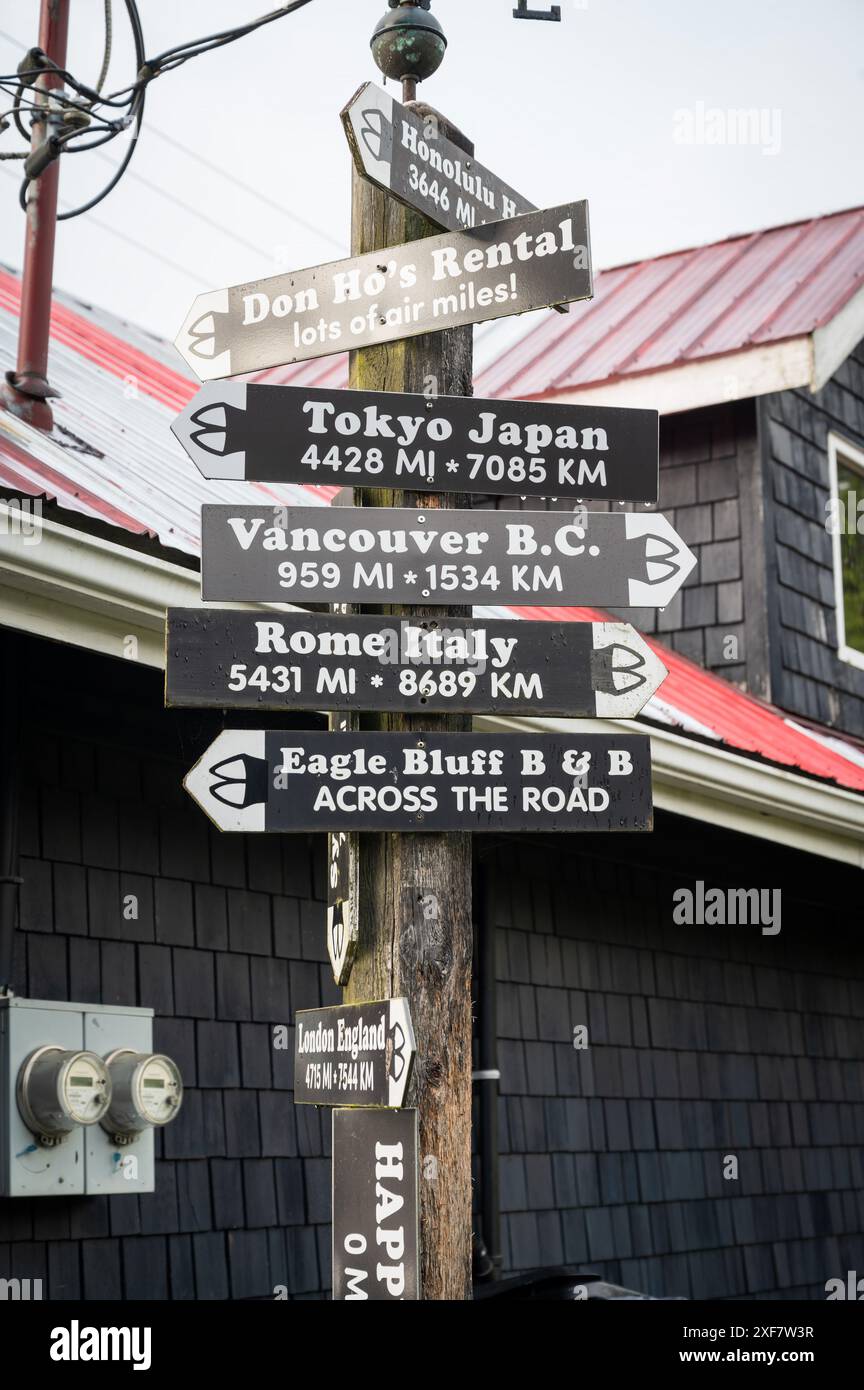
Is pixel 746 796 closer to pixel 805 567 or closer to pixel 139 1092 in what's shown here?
pixel 139 1092

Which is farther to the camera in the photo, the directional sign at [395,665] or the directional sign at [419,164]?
the directional sign at [419,164]

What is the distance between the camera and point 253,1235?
621 cm

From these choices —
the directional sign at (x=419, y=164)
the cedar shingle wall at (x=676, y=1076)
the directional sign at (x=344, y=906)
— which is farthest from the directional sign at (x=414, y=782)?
the cedar shingle wall at (x=676, y=1076)

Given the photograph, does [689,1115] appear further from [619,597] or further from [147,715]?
[619,597]

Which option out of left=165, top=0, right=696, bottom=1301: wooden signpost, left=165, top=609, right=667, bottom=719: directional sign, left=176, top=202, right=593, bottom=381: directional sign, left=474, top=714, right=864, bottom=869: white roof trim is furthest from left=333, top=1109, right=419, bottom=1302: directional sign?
left=474, top=714, right=864, bottom=869: white roof trim

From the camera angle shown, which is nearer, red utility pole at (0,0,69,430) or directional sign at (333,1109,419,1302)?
directional sign at (333,1109,419,1302)

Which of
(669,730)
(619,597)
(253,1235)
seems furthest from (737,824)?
(619,597)

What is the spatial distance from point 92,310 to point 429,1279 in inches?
388

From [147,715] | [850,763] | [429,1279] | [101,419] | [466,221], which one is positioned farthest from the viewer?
[850,763]

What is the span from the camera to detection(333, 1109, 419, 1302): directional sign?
3264mm

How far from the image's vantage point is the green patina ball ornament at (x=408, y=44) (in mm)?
4055

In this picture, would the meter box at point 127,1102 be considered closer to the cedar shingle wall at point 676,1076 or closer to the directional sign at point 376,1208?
the directional sign at point 376,1208

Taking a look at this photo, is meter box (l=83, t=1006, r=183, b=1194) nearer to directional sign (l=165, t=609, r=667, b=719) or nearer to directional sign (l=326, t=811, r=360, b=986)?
directional sign (l=326, t=811, r=360, b=986)

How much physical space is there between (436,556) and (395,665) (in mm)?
274
